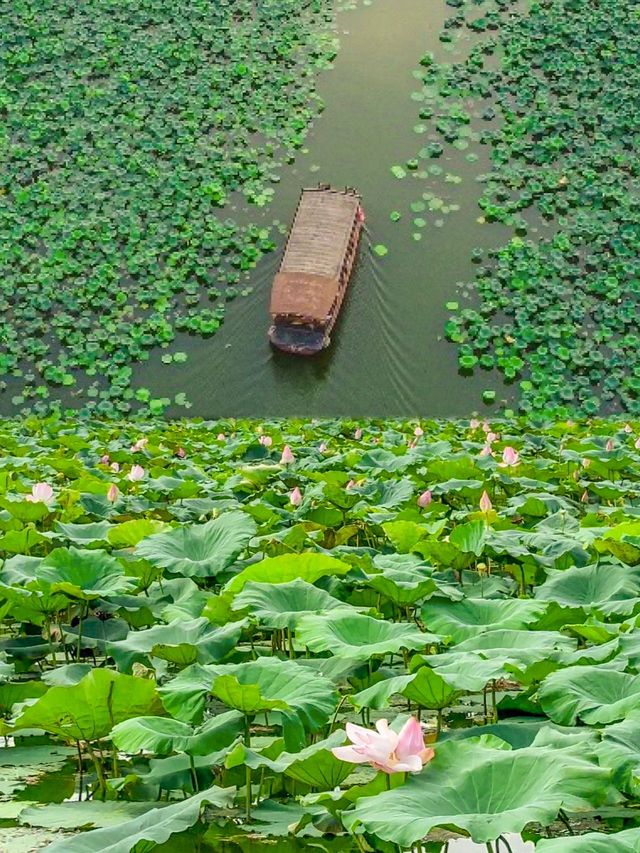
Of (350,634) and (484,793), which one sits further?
(350,634)

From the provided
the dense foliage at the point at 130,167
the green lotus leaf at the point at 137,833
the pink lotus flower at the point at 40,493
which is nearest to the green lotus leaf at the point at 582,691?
the green lotus leaf at the point at 137,833

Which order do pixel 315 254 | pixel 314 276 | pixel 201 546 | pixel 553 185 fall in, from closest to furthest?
pixel 201 546 < pixel 314 276 < pixel 315 254 < pixel 553 185

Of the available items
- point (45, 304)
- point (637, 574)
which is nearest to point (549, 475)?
point (637, 574)

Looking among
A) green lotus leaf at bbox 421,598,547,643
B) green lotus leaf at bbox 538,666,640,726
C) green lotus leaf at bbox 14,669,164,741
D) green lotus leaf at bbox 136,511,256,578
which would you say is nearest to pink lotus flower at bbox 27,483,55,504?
green lotus leaf at bbox 136,511,256,578

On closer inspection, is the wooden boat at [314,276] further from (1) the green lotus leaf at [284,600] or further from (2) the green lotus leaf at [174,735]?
(2) the green lotus leaf at [174,735]

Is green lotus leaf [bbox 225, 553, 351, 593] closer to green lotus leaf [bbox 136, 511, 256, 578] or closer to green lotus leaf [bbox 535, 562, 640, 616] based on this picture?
green lotus leaf [bbox 136, 511, 256, 578]

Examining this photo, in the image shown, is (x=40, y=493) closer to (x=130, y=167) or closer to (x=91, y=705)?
(x=91, y=705)

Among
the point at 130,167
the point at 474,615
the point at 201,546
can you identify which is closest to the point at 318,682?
the point at 474,615

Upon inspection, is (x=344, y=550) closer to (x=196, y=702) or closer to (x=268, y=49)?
(x=196, y=702)
